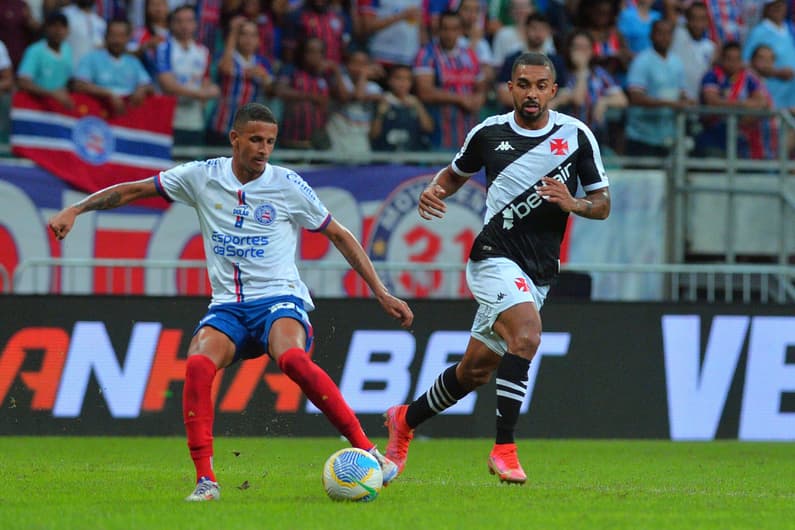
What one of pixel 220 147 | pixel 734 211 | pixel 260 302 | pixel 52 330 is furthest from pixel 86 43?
pixel 260 302

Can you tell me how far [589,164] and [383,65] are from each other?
8181 mm

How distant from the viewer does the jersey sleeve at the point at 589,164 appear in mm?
9133

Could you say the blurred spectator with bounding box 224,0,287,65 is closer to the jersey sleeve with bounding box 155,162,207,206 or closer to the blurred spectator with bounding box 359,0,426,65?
the blurred spectator with bounding box 359,0,426,65

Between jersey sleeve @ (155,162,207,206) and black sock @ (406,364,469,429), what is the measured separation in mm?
2053

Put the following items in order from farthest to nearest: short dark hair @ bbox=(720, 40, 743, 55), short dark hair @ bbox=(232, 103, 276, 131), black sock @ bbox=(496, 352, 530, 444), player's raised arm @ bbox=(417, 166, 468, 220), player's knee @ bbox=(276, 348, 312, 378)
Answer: short dark hair @ bbox=(720, 40, 743, 55)
player's raised arm @ bbox=(417, 166, 468, 220)
black sock @ bbox=(496, 352, 530, 444)
short dark hair @ bbox=(232, 103, 276, 131)
player's knee @ bbox=(276, 348, 312, 378)

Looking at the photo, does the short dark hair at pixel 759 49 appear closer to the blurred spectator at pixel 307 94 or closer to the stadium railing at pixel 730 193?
the stadium railing at pixel 730 193

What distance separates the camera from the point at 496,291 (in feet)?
29.6

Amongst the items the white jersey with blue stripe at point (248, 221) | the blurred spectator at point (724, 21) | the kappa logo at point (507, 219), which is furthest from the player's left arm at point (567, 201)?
the blurred spectator at point (724, 21)

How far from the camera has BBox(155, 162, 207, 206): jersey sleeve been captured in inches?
331

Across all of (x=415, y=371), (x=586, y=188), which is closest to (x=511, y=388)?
(x=586, y=188)

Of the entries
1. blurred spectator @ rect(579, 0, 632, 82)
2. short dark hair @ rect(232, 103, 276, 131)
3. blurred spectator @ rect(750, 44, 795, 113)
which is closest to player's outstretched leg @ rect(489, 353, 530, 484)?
short dark hair @ rect(232, 103, 276, 131)

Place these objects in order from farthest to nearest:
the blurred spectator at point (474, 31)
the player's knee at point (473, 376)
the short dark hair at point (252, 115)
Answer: the blurred spectator at point (474, 31) → the player's knee at point (473, 376) → the short dark hair at point (252, 115)

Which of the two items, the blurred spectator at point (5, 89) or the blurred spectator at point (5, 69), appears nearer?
the blurred spectator at point (5, 89)

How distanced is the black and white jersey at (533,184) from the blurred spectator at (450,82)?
6868 millimetres
